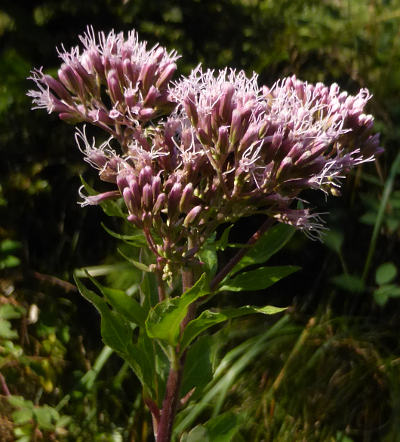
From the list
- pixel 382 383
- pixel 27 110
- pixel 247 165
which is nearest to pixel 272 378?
pixel 382 383

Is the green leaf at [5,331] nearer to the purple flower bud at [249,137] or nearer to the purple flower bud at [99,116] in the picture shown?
the purple flower bud at [99,116]

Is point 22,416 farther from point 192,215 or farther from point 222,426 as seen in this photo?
point 192,215

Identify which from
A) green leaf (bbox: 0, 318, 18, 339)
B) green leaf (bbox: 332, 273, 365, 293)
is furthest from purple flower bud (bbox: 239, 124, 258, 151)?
green leaf (bbox: 332, 273, 365, 293)

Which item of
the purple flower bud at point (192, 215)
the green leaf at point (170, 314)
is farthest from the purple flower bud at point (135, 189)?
the green leaf at point (170, 314)

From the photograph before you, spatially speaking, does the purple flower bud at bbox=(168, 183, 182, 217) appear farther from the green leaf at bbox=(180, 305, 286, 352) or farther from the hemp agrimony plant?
the green leaf at bbox=(180, 305, 286, 352)

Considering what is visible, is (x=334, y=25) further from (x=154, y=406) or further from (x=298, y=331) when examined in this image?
(x=154, y=406)

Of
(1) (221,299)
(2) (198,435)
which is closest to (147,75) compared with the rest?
(2) (198,435)
